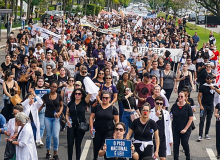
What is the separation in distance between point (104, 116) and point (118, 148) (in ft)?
6.15

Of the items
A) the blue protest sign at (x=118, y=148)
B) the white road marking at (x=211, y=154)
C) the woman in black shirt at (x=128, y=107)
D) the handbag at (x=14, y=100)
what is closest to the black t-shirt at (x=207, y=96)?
the white road marking at (x=211, y=154)

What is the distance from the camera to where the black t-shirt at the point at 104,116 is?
30.5 feet

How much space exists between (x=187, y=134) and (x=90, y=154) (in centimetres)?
220

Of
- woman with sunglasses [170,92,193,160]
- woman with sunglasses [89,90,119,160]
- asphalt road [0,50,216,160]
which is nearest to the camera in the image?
woman with sunglasses [89,90,119,160]

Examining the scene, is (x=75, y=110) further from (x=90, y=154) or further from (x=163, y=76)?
(x=163, y=76)

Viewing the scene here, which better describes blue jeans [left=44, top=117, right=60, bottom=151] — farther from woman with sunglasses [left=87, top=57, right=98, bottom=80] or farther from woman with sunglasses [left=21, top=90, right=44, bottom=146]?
woman with sunglasses [left=87, top=57, right=98, bottom=80]

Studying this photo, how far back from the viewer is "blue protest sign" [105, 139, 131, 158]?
745cm

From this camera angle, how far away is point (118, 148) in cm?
747

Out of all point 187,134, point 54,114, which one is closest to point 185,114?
point 187,134

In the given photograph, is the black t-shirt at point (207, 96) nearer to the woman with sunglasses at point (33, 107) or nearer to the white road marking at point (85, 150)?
the white road marking at point (85, 150)

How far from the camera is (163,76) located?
14195 millimetres

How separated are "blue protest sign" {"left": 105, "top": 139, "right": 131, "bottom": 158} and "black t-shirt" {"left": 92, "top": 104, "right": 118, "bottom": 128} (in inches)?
70.8

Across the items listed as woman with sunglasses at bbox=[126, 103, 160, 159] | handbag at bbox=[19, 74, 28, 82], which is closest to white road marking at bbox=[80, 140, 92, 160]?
woman with sunglasses at bbox=[126, 103, 160, 159]

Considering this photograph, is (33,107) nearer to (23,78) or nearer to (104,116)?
(104,116)
